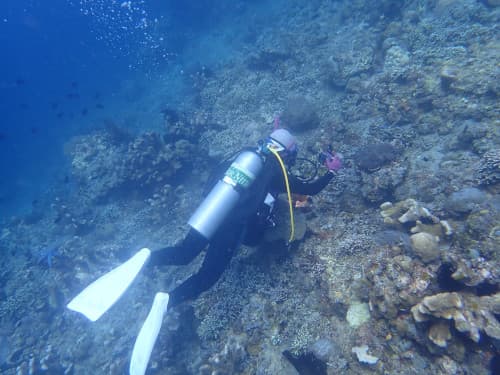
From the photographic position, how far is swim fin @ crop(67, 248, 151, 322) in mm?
4793

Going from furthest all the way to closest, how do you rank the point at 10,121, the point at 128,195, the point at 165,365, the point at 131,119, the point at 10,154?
the point at 10,121 → the point at 10,154 → the point at 131,119 → the point at 128,195 → the point at 165,365

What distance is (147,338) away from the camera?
483cm

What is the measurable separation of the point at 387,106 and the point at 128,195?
9.68 m

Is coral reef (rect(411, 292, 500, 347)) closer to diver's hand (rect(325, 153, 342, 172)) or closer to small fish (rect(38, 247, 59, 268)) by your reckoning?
diver's hand (rect(325, 153, 342, 172))

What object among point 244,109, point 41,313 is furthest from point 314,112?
point 41,313

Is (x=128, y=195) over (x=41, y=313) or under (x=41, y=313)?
over

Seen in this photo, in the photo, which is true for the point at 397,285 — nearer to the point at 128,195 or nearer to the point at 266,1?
the point at 128,195

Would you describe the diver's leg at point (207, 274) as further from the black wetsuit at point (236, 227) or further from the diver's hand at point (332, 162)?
the diver's hand at point (332, 162)

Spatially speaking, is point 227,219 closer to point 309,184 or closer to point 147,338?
point 309,184

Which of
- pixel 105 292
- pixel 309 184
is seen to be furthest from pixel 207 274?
pixel 309 184

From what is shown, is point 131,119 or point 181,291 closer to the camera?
point 181,291

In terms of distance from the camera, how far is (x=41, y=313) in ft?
29.6

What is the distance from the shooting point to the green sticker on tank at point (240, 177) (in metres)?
5.13

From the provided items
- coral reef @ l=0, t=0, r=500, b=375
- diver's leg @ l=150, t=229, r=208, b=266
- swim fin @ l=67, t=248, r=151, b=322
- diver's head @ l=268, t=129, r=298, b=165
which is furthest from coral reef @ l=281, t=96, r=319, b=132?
swim fin @ l=67, t=248, r=151, b=322
